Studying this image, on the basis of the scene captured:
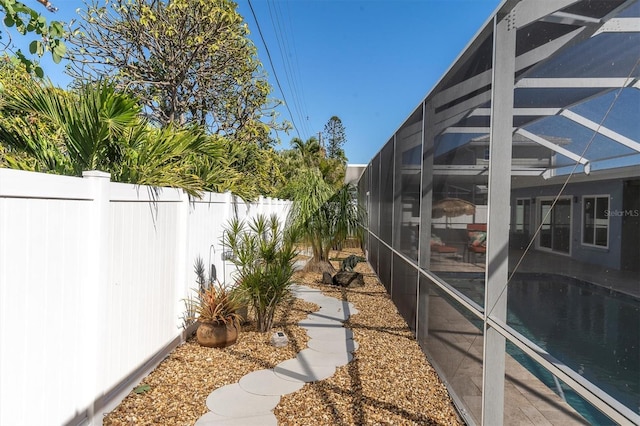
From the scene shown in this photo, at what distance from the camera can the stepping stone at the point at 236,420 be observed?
2662mm

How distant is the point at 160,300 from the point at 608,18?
3583 millimetres

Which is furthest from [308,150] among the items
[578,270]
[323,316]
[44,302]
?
[578,270]

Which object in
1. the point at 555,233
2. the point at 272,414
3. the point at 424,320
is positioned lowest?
the point at 272,414

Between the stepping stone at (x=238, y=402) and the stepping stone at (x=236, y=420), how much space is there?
1.6 inches

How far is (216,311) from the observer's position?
409 cm

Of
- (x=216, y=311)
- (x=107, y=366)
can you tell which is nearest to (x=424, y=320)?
(x=216, y=311)

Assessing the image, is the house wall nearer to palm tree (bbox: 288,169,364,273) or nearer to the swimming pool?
the swimming pool

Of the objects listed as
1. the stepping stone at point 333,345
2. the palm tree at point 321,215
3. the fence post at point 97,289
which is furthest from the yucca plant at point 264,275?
the palm tree at point 321,215

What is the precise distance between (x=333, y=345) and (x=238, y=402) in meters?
1.53

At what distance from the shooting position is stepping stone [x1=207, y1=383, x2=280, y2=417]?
282 centimetres

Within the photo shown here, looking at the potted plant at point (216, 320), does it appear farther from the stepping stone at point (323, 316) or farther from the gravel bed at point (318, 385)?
the stepping stone at point (323, 316)

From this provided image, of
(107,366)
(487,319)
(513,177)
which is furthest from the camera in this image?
(107,366)

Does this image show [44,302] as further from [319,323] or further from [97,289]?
[319,323]

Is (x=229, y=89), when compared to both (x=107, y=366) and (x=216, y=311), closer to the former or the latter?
(x=216, y=311)
